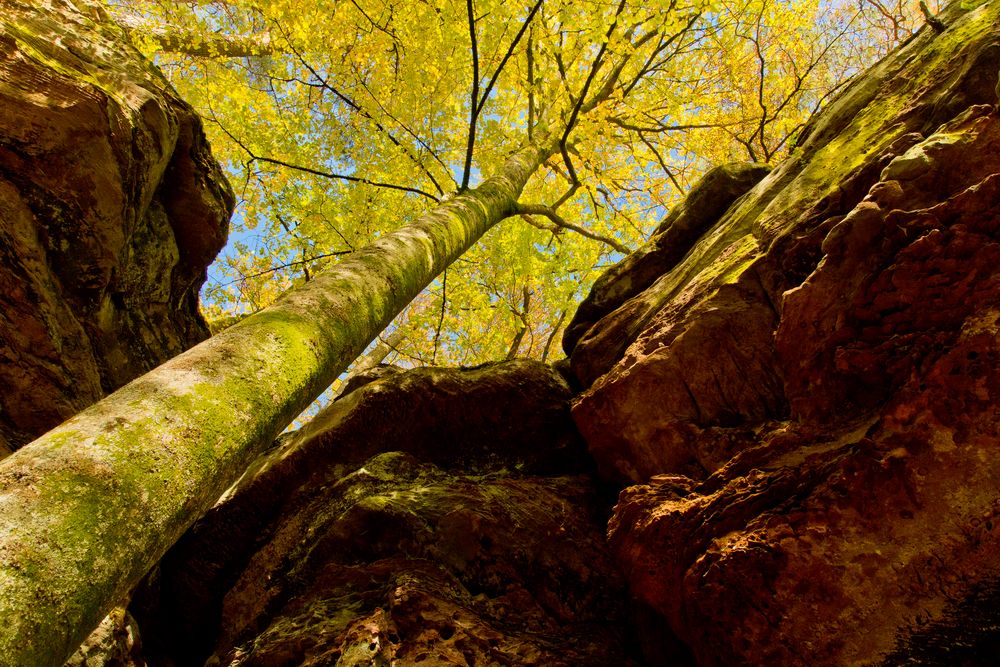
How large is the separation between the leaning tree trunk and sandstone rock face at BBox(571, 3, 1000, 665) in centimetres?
203

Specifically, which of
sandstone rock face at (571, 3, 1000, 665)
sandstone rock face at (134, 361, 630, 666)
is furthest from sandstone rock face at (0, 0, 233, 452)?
sandstone rock face at (571, 3, 1000, 665)

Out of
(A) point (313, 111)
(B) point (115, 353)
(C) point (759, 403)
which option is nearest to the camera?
(C) point (759, 403)

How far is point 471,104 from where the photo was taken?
5988 millimetres

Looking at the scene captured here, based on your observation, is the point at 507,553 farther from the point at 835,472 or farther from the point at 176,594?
the point at 176,594

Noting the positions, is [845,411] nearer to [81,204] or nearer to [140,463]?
[140,463]

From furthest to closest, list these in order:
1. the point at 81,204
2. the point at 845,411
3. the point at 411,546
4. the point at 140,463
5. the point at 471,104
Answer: the point at 471,104
the point at 411,546
the point at 81,204
the point at 845,411
the point at 140,463

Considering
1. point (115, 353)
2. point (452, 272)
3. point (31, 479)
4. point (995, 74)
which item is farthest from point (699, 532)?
point (452, 272)

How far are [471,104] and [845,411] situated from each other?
5202 mm

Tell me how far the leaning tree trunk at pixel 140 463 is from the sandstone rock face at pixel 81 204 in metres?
1.55

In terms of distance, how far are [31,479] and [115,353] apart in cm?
290

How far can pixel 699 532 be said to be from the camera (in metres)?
2.47

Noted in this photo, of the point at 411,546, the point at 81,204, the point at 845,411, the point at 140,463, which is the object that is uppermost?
the point at 81,204

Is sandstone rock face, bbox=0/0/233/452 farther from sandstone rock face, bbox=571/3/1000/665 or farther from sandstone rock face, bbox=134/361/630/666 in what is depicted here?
sandstone rock face, bbox=571/3/1000/665

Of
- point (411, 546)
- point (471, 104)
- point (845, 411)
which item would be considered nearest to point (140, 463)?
point (411, 546)
